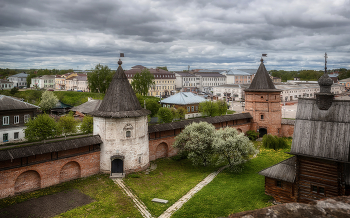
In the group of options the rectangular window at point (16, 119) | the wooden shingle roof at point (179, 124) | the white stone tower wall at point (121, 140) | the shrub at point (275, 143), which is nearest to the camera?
the white stone tower wall at point (121, 140)

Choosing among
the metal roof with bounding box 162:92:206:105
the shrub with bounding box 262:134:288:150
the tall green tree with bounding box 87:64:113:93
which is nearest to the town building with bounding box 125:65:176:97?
the tall green tree with bounding box 87:64:113:93

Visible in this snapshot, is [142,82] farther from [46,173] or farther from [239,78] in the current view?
[239,78]

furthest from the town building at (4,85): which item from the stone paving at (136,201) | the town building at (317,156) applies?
the town building at (317,156)

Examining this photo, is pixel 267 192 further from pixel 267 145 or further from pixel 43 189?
pixel 43 189

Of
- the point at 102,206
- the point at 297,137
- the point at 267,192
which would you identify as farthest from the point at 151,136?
the point at 297,137

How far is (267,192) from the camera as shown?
17453 mm

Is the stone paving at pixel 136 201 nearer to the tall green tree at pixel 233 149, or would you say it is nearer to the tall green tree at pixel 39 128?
the tall green tree at pixel 233 149

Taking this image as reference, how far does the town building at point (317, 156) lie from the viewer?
14680mm

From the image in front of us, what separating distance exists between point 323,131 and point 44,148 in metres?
17.6

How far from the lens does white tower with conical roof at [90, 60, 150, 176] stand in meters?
A: 21.0

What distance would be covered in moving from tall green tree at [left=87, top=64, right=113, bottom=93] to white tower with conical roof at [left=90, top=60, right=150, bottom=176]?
3818 cm

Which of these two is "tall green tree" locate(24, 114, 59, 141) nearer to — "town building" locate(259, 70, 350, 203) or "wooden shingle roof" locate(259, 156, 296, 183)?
"wooden shingle roof" locate(259, 156, 296, 183)

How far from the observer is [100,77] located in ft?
193

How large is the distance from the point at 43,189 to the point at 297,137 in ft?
55.5
